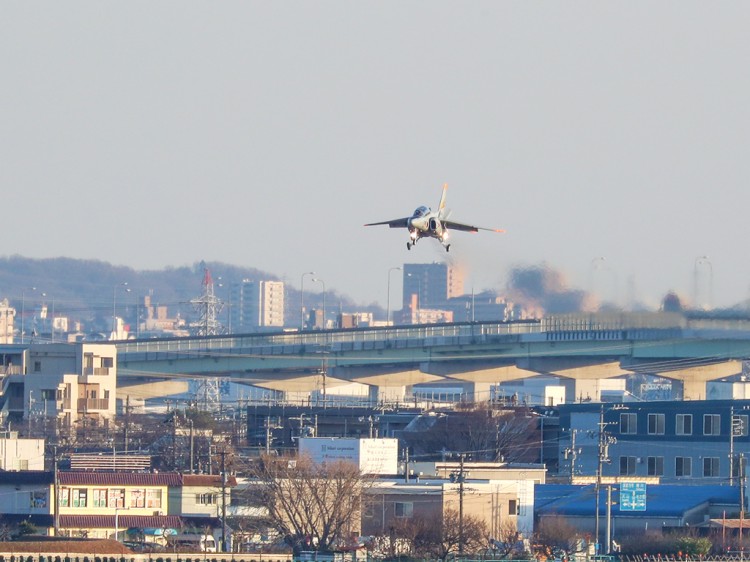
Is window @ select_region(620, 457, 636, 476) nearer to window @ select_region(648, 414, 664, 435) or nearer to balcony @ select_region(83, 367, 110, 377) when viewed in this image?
window @ select_region(648, 414, 664, 435)

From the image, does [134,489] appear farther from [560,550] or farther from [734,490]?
[734,490]

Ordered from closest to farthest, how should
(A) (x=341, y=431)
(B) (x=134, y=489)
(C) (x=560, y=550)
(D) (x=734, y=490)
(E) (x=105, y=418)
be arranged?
(C) (x=560, y=550) < (B) (x=134, y=489) < (D) (x=734, y=490) < (A) (x=341, y=431) < (E) (x=105, y=418)

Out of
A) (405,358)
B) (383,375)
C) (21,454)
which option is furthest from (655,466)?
(383,375)

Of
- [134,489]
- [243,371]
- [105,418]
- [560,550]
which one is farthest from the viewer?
[243,371]

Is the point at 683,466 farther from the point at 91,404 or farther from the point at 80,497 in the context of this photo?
the point at 91,404

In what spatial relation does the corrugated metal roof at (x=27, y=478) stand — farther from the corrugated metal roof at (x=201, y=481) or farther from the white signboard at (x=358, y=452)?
the white signboard at (x=358, y=452)

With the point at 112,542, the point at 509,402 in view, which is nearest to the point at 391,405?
the point at 509,402
